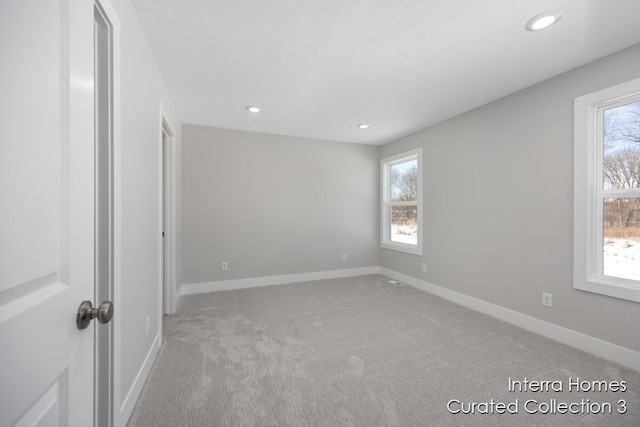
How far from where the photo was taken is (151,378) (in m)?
1.78

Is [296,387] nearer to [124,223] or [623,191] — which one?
[124,223]

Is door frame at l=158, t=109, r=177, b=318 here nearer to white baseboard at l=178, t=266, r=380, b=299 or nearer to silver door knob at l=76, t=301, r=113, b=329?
white baseboard at l=178, t=266, r=380, b=299

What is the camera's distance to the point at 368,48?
1.96 m

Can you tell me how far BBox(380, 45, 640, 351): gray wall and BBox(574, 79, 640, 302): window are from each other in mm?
78

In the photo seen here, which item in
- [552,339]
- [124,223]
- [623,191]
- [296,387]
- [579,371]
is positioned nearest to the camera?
[124,223]

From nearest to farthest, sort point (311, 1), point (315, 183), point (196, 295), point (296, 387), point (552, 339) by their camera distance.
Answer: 1. point (311, 1)
2. point (296, 387)
3. point (552, 339)
4. point (196, 295)
5. point (315, 183)

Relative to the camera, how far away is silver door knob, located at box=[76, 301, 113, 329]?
647 mm

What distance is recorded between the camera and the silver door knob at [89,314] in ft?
2.12

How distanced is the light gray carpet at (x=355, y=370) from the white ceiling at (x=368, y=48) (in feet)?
7.78

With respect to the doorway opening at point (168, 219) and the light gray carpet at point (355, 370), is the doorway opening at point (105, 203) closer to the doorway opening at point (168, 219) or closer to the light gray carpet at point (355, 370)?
the light gray carpet at point (355, 370)

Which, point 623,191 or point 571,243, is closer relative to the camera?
point 623,191

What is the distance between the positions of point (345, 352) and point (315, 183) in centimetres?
279

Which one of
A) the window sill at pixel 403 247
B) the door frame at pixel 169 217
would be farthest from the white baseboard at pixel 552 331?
the door frame at pixel 169 217

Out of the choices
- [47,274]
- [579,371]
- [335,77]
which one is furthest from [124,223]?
[579,371]
